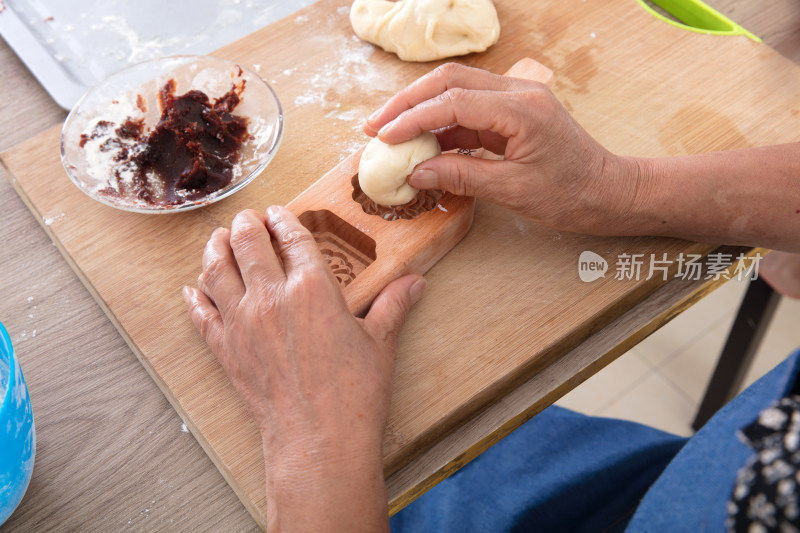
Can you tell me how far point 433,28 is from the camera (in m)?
1.43

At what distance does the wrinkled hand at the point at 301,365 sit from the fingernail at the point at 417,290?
54 millimetres

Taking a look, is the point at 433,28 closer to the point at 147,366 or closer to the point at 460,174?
the point at 460,174

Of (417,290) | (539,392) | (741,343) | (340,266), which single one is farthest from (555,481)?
(741,343)

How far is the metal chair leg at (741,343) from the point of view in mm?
1645

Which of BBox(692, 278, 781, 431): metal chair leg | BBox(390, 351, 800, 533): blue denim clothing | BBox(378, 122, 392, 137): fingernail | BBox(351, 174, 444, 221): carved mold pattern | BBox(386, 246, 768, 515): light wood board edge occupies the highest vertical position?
BBox(378, 122, 392, 137): fingernail

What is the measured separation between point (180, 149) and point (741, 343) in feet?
5.21

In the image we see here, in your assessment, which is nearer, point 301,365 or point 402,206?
point 301,365

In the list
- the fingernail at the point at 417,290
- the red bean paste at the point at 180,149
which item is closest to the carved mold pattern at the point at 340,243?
the fingernail at the point at 417,290

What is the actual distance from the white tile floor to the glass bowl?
1.55 m

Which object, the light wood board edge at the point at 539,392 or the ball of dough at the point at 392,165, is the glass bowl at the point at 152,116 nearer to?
the ball of dough at the point at 392,165

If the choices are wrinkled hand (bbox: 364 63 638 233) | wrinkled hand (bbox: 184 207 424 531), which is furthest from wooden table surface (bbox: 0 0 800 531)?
wrinkled hand (bbox: 364 63 638 233)

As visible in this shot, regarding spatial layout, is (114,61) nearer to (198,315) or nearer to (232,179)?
(232,179)

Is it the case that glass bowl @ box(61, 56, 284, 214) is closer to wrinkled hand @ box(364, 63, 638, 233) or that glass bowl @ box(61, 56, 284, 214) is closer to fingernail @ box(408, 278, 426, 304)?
wrinkled hand @ box(364, 63, 638, 233)

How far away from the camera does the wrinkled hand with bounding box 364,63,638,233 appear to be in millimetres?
1024
